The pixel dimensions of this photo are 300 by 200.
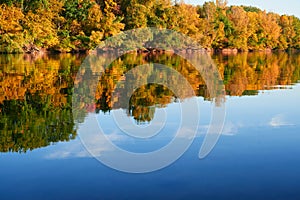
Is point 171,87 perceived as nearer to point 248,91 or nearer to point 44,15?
point 248,91

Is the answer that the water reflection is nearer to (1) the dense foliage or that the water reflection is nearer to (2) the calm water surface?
(2) the calm water surface

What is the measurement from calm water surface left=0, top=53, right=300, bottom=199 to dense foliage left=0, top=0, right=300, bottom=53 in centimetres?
2935

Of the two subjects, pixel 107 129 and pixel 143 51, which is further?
pixel 143 51

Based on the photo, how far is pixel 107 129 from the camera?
9.15 meters

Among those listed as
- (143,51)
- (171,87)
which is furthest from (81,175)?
(143,51)

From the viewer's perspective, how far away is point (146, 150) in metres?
7.48

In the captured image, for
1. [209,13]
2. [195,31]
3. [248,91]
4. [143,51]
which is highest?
[209,13]

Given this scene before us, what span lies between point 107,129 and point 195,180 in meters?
3.65

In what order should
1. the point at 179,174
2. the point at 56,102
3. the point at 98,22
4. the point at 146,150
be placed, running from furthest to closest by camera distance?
the point at 98,22 → the point at 56,102 → the point at 146,150 → the point at 179,174

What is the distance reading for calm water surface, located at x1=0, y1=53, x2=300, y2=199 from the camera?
554cm

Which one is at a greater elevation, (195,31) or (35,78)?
(195,31)

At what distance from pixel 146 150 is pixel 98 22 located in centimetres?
4238

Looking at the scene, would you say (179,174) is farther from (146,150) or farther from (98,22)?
(98,22)

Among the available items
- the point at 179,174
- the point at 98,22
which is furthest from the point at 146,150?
the point at 98,22
